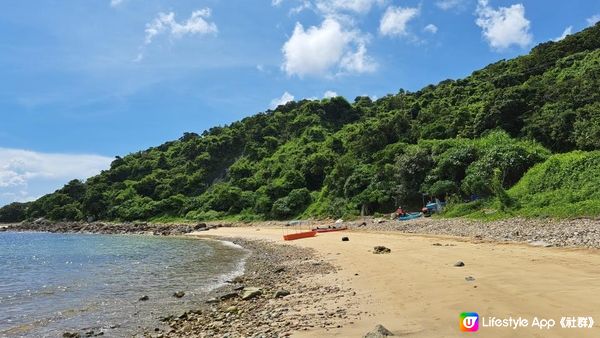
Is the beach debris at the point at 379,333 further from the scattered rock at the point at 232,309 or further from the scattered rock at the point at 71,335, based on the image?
the scattered rock at the point at 71,335

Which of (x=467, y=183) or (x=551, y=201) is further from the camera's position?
(x=467, y=183)

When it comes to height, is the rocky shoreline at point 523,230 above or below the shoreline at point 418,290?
above

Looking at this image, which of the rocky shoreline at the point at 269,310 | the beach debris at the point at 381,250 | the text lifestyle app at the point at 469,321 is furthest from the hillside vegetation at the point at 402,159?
the text lifestyle app at the point at 469,321

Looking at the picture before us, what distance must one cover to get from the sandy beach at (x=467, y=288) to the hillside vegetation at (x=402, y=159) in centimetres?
1078

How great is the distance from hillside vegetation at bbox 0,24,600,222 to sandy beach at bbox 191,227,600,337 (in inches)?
424

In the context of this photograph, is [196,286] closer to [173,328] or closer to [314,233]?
[173,328]

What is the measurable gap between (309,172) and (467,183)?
3562 centimetres

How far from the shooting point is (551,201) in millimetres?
24328

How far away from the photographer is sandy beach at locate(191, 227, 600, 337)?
693cm

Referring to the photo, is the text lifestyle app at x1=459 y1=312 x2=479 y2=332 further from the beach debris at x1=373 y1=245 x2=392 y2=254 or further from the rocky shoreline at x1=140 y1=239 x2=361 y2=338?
the beach debris at x1=373 y1=245 x2=392 y2=254

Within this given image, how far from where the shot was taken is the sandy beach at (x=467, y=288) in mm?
6930

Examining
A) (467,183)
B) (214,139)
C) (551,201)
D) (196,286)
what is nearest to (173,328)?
(196,286)

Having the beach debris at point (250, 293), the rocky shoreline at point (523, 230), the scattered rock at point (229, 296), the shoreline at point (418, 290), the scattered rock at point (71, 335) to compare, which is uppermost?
the rocky shoreline at point (523, 230)

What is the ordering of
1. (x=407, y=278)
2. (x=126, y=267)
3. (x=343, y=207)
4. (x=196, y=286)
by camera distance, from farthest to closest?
(x=343, y=207) < (x=126, y=267) < (x=196, y=286) < (x=407, y=278)
